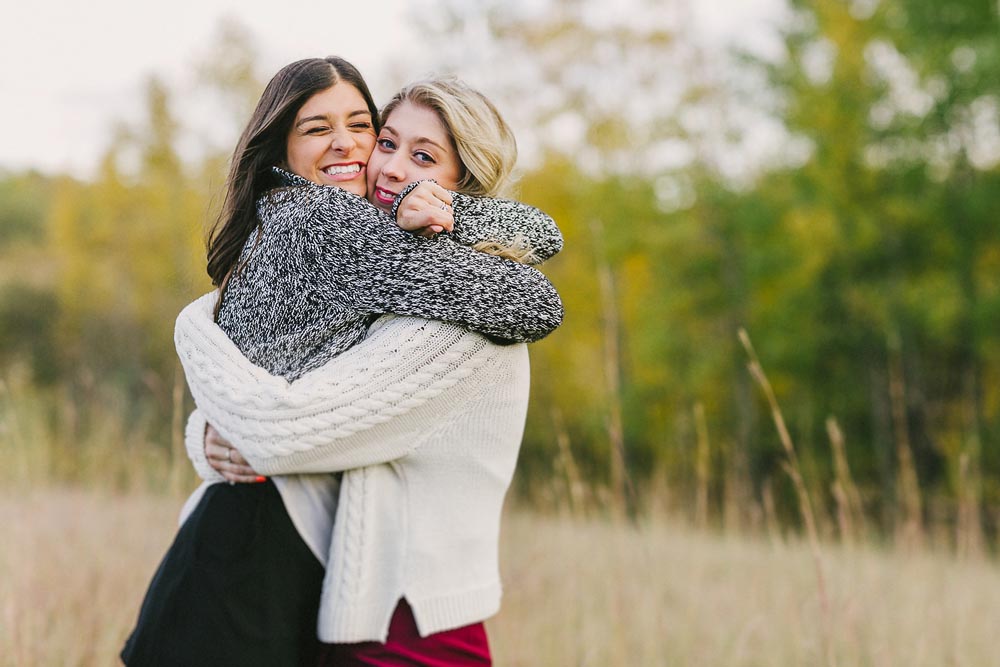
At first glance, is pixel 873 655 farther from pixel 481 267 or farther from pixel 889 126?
pixel 889 126

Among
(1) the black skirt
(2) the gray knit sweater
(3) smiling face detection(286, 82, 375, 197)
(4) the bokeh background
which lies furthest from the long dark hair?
(4) the bokeh background

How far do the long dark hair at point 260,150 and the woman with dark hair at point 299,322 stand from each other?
98mm

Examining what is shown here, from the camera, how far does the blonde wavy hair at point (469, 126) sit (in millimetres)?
1968

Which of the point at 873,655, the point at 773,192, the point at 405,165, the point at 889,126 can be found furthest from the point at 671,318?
the point at 405,165

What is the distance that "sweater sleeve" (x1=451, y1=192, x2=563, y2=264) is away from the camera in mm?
1775

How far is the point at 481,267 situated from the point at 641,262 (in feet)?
37.8

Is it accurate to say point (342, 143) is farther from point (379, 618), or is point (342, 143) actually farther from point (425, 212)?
point (379, 618)

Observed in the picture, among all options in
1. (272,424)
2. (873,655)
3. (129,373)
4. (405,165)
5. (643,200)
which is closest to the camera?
(272,424)

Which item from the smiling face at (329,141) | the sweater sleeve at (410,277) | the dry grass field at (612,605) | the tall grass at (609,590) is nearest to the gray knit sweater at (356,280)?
the sweater sleeve at (410,277)

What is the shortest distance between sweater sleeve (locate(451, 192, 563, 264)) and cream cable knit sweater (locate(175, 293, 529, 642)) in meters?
0.21

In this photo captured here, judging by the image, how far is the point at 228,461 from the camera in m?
1.76

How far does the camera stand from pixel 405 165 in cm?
196

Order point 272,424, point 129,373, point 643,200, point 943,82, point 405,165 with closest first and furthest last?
point 272,424
point 405,165
point 943,82
point 643,200
point 129,373

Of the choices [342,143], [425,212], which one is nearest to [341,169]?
[342,143]
